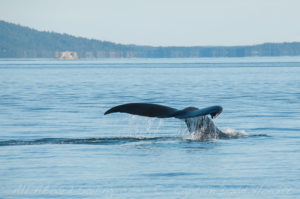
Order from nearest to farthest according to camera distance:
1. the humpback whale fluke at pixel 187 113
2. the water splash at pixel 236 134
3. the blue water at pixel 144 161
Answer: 1. the blue water at pixel 144 161
2. the humpback whale fluke at pixel 187 113
3. the water splash at pixel 236 134

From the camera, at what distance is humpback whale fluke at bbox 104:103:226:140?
13.0 m

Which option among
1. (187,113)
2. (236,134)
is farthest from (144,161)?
(236,134)

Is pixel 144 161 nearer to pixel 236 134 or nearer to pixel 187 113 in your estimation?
pixel 187 113

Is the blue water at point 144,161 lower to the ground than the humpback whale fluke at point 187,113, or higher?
lower

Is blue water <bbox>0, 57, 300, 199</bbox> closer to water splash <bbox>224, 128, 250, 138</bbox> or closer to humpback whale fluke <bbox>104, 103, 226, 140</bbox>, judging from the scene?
water splash <bbox>224, 128, 250, 138</bbox>

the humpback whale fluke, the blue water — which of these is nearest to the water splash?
the blue water

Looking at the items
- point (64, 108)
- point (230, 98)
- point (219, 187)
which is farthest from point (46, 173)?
point (230, 98)

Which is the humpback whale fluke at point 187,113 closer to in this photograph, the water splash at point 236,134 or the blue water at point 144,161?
the blue water at point 144,161

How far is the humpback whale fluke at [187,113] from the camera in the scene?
1300cm

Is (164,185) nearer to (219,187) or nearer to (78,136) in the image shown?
(219,187)

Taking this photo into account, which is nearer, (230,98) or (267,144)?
(267,144)

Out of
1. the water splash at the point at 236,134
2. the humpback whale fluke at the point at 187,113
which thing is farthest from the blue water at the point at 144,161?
the humpback whale fluke at the point at 187,113

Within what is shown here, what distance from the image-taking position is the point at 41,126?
2219 cm

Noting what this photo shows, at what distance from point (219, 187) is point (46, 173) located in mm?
3259
